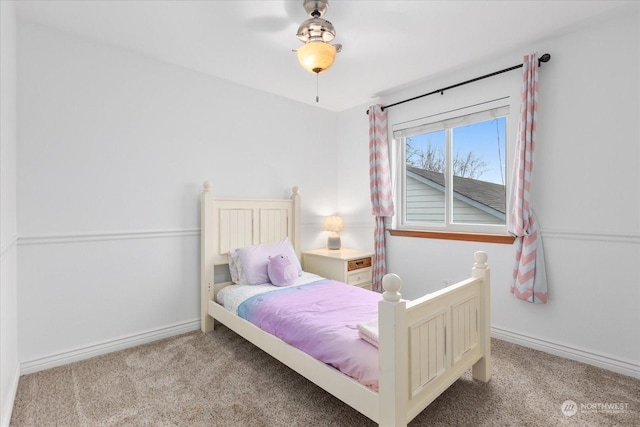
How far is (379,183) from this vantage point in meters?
3.50

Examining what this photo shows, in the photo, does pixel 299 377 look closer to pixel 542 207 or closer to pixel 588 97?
pixel 542 207

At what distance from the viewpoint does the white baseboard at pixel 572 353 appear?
2.10 metres

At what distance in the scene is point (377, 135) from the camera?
3516 mm

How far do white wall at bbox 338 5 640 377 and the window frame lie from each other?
120mm

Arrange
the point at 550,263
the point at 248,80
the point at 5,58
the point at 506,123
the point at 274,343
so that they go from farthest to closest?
the point at 248,80, the point at 506,123, the point at 550,263, the point at 274,343, the point at 5,58

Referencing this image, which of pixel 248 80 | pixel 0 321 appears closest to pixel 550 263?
pixel 248 80

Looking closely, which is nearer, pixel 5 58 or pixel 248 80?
pixel 5 58

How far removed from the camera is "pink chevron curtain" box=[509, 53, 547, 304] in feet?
7.94

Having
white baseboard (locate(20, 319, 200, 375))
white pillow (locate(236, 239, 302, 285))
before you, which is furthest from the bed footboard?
white baseboard (locate(20, 319, 200, 375))

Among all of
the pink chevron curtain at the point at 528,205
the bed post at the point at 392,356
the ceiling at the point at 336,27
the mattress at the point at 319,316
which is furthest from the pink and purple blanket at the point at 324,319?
the ceiling at the point at 336,27

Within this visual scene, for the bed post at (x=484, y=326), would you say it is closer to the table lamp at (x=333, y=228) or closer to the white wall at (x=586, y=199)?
the white wall at (x=586, y=199)

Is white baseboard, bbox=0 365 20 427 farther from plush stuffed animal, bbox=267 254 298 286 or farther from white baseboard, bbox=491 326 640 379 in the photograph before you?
white baseboard, bbox=491 326 640 379

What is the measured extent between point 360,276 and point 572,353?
1892 mm

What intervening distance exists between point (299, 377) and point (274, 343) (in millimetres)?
299
